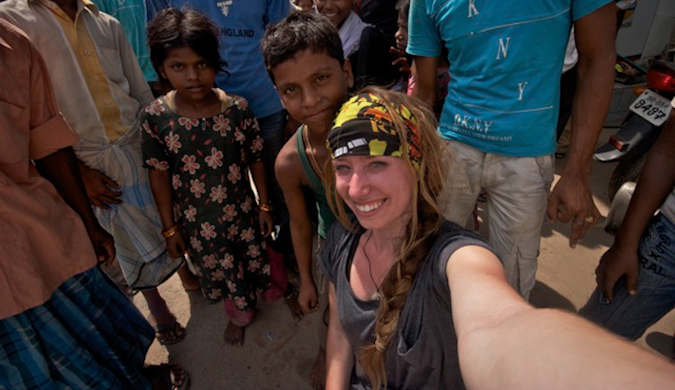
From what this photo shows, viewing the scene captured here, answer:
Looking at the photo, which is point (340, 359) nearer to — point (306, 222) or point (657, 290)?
point (306, 222)

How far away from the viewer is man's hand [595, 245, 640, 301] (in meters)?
1.46

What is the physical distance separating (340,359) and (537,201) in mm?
1092

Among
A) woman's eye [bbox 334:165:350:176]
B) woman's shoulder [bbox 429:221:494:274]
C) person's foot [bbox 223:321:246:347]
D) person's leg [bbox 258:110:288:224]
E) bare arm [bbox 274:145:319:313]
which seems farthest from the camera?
person's leg [bbox 258:110:288:224]

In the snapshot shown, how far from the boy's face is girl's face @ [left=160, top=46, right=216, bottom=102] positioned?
574 millimetres

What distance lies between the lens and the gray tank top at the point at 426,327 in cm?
100

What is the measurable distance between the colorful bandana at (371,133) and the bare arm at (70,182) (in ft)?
4.06

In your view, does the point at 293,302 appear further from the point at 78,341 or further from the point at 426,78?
the point at 426,78

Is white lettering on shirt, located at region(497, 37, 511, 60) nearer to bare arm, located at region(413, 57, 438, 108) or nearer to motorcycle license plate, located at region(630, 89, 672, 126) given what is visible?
bare arm, located at region(413, 57, 438, 108)

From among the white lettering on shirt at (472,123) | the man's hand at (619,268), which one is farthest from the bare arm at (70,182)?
the man's hand at (619,268)

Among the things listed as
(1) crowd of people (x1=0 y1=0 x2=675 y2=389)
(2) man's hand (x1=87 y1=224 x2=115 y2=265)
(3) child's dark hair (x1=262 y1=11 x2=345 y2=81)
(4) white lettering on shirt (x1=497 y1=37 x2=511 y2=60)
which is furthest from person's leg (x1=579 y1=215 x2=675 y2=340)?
(2) man's hand (x1=87 y1=224 x2=115 y2=265)

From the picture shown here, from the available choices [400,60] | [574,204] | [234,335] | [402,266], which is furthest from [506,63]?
[234,335]

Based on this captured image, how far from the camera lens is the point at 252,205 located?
2131mm

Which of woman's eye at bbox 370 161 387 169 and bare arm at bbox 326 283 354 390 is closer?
woman's eye at bbox 370 161 387 169

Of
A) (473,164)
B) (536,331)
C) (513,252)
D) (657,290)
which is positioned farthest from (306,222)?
(657,290)
